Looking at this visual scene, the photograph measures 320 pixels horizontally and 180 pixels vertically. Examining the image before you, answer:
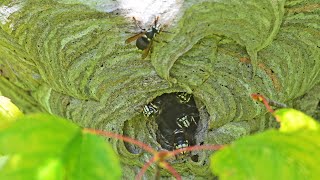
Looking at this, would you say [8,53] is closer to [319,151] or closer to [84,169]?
[84,169]

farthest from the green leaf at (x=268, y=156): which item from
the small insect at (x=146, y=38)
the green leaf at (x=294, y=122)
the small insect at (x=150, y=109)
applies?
the small insect at (x=150, y=109)

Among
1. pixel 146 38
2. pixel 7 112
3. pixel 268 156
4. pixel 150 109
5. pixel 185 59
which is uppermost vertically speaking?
pixel 268 156

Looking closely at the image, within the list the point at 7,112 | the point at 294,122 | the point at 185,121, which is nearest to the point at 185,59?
the point at 185,121

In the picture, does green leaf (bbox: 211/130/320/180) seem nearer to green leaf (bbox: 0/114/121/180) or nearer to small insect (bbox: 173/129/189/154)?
green leaf (bbox: 0/114/121/180)

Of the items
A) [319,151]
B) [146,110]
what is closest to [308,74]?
[146,110]

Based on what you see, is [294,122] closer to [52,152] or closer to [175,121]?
[52,152]

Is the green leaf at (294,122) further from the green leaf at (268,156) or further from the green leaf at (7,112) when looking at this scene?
the green leaf at (7,112)
